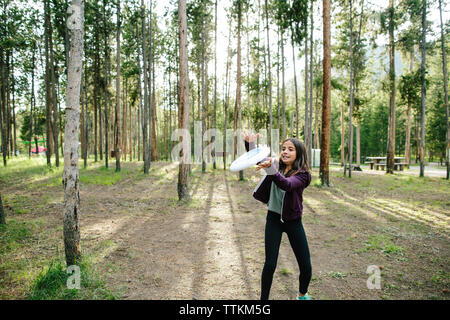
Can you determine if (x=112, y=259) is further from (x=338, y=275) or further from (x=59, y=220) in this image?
(x=338, y=275)

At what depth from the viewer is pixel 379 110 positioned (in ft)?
147

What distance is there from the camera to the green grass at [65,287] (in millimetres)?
3307

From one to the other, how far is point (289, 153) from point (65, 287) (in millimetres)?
3601

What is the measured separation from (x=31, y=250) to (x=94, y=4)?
620 inches

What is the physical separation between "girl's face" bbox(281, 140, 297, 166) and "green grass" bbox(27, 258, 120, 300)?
295cm

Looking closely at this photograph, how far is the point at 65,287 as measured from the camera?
346 centimetres

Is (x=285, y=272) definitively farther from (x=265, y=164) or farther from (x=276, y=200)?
(x=265, y=164)

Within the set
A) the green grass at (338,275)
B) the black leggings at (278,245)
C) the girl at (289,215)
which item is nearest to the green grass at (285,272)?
the green grass at (338,275)

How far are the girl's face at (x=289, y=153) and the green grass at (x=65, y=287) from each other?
2.95 m

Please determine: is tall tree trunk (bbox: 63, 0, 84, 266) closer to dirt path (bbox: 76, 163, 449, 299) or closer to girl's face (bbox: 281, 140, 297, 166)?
dirt path (bbox: 76, 163, 449, 299)

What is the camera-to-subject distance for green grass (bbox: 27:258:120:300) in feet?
10.8

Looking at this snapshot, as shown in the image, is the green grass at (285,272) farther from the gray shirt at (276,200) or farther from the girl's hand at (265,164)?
the girl's hand at (265,164)

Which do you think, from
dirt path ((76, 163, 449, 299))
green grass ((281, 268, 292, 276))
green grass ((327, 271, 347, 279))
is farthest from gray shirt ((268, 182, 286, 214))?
green grass ((327, 271, 347, 279))

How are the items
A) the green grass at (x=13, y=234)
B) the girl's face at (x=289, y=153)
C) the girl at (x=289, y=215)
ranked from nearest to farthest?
the girl at (x=289, y=215)
the girl's face at (x=289, y=153)
the green grass at (x=13, y=234)
